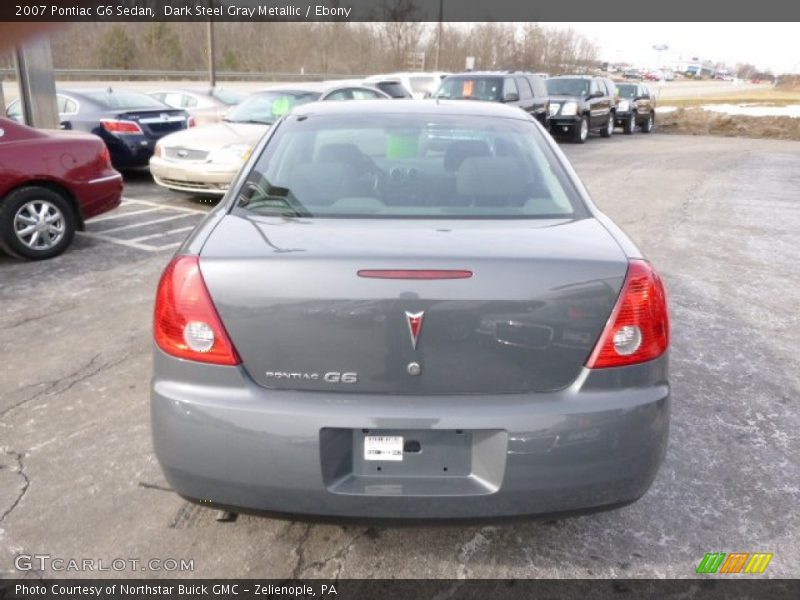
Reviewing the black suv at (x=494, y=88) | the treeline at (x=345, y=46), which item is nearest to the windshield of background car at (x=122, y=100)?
the black suv at (x=494, y=88)

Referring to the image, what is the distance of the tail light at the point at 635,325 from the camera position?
7.02 feet

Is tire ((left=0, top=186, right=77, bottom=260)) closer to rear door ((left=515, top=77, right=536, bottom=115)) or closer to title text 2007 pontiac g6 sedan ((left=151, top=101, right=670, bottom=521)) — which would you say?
title text 2007 pontiac g6 sedan ((left=151, top=101, right=670, bottom=521))

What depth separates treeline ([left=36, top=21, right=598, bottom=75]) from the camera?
5269 centimetres

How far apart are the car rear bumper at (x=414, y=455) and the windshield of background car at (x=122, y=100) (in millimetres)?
10253

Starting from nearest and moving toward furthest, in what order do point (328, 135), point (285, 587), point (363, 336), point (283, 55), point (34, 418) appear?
point (363, 336)
point (285, 587)
point (328, 135)
point (34, 418)
point (283, 55)

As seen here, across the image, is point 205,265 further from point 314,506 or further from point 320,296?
point 314,506

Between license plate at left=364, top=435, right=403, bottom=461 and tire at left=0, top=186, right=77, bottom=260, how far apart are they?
18.1 ft

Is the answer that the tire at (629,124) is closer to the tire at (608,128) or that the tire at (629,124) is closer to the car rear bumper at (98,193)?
the tire at (608,128)

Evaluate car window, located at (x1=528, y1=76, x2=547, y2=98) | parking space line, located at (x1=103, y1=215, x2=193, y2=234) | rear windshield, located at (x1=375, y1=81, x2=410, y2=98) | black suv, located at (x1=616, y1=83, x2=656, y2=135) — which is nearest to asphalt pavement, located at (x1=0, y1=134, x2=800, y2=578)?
parking space line, located at (x1=103, y1=215, x2=193, y2=234)

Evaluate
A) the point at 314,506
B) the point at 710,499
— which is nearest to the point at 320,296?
the point at 314,506

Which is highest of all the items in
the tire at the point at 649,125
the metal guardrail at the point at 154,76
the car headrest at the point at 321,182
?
the car headrest at the point at 321,182

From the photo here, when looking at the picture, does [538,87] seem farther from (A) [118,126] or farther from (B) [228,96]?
(A) [118,126]

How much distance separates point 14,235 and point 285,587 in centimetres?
526

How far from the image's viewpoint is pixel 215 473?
2.13m
